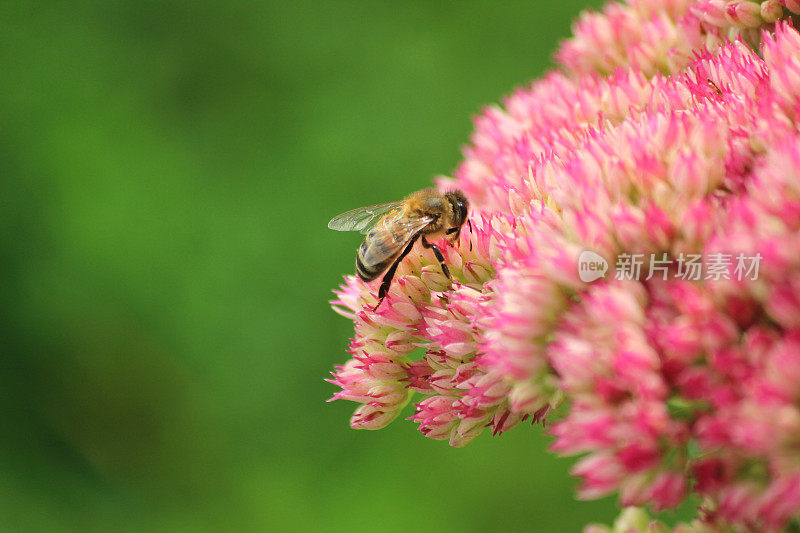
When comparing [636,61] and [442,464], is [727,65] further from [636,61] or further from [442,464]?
[442,464]

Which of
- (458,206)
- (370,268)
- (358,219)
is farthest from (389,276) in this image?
(358,219)

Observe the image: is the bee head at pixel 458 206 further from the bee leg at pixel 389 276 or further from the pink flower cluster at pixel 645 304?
the bee leg at pixel 389 276

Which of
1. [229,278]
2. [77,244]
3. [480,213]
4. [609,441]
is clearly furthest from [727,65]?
[77,244]

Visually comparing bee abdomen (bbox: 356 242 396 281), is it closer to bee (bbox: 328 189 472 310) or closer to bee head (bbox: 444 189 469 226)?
bee (bbox: 328 189 472 310)

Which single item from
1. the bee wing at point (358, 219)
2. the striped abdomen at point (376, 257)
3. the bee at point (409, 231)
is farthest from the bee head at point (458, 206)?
the bee wing at point (358, 219)

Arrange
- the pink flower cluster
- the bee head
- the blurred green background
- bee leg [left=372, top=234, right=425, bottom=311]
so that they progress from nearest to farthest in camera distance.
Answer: the pink flower cluster
bee leg [left=372, top=234, right=425, bottom=311]
the bee head
the blurred green background

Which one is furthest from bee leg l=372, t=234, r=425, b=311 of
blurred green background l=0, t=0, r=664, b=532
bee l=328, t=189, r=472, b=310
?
blurred green background l=0, t=0, r=664, b=532
